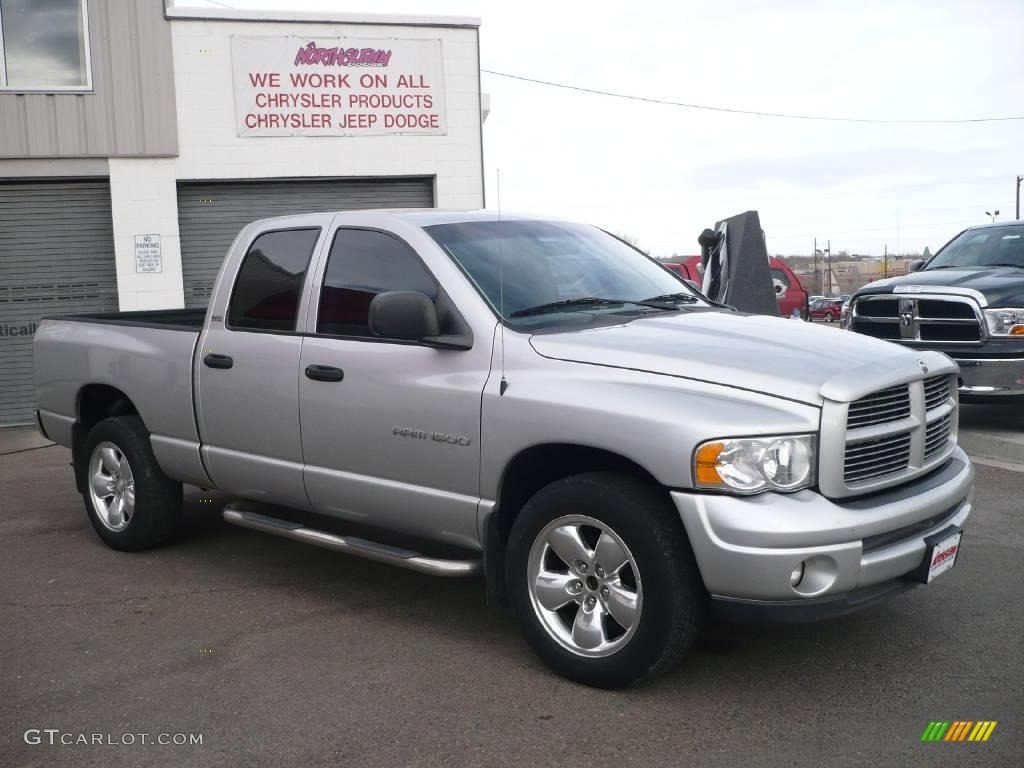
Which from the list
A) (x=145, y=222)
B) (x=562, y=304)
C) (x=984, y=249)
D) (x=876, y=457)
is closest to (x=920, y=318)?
(x=984, y=249)

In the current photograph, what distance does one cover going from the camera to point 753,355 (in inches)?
156

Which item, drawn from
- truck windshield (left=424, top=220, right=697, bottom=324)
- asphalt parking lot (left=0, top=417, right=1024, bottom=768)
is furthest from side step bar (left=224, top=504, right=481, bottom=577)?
truck windshield (left=424, top=220, right=697, bottom=324)

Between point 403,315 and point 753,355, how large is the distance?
1.41m

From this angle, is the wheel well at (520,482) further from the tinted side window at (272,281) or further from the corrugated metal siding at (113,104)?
the corrugated metal siding at (113,104)

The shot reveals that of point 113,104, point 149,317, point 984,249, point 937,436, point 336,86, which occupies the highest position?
point 336,86

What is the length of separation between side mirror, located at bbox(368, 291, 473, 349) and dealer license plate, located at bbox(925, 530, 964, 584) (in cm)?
196

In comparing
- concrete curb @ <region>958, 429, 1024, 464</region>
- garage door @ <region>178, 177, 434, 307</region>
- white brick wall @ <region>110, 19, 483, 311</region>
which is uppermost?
white brick wall @ <region>110, 19, 483, 311</region>

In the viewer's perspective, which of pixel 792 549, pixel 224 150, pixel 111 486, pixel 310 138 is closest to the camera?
pixel 792 549

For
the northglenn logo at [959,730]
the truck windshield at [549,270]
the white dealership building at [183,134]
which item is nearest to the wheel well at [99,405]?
the truck windshield at [549,270]

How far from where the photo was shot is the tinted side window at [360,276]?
15.9 ft

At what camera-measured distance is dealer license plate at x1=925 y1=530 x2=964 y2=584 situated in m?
3.91

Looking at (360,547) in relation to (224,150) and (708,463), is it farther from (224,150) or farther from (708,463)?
(224,150)

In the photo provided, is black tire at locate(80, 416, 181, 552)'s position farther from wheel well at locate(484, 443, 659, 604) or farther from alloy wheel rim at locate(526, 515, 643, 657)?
alloy wheel rim at locate(526, 515, 643, 657)

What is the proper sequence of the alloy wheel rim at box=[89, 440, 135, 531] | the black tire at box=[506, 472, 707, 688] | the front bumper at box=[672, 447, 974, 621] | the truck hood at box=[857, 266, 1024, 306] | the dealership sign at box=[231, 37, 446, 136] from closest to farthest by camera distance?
1. the front bumper at box=[672, 447, 974, 621]
2. the black tire at box=[506, 472, 707, 688]
3. the alloy wheel rim at box=[89, 440, 135, 531]
4. the truck hood at box=[857, 266, 1024, 306]
5. the dealership sign at box=[231, 37, 446, 136]
